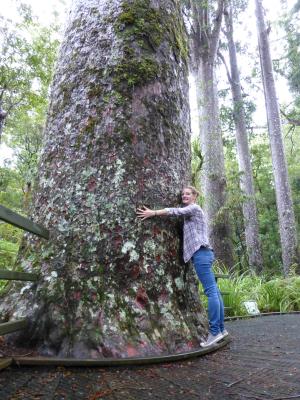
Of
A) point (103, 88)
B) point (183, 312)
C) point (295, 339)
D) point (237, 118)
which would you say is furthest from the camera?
point (237, 118)

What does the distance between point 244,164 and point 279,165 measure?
9.58 ft

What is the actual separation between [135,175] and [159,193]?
0.25 metres

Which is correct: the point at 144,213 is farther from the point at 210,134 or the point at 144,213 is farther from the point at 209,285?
the point at 210,134

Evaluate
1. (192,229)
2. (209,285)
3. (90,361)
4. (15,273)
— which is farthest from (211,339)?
(15,273)

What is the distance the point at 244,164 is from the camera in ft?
51.4

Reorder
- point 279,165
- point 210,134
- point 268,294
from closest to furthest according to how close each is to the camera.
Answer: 1. point 268,294
2. point 210,134
3. point 279,165

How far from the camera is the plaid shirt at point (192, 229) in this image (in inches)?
120

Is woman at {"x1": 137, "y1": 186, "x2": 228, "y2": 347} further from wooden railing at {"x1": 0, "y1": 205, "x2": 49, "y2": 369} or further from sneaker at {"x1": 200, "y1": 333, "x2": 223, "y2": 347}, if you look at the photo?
wooden railing at {"x1": 0, "y1": 205, "x2": 49, "y2": 369}

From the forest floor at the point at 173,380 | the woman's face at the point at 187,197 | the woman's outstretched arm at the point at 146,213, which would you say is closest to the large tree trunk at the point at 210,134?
the woman's face at the point at 187,197

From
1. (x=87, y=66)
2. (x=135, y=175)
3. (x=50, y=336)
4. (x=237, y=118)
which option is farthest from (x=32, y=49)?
(x=50, y=336)

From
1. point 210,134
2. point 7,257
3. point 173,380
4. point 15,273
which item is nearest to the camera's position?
point 173,380

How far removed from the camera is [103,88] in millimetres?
3100

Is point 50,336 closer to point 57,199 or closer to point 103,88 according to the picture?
point 57,199

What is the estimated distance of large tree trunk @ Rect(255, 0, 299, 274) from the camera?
468 inches
